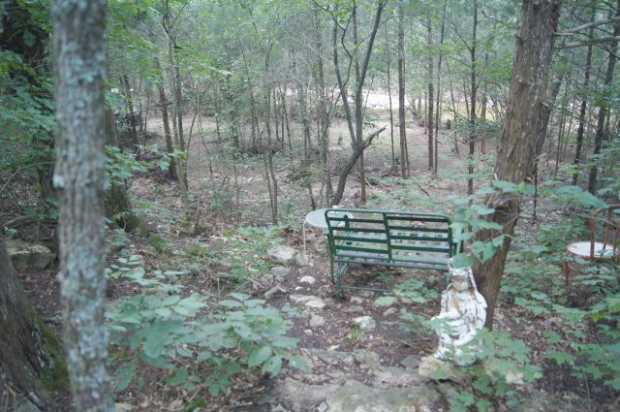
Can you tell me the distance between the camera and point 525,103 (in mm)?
3387

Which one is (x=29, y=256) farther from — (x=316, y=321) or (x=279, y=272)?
(x=316, y=321)

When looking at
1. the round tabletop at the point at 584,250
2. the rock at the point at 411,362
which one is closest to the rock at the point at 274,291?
the rock at the point at 411,362

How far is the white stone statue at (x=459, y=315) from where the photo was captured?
331 centimetres

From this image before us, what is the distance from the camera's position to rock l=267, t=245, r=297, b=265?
20.6ft

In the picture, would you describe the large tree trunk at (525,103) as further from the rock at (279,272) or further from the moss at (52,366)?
the moss at (52,366)

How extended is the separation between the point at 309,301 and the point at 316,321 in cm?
52

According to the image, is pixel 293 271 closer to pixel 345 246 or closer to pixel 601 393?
pixel 345 246

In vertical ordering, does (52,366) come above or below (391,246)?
below

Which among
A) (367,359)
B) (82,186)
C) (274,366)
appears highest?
(82,186)

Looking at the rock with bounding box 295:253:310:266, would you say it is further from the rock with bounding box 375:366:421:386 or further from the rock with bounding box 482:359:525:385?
the rock with bounding box 482:359:525:385

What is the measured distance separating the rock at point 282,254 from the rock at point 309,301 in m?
1.15

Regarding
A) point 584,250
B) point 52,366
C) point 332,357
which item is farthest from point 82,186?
point 584,250

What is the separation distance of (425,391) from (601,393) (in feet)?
4.93

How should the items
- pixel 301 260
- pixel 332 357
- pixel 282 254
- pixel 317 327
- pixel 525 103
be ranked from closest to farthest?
pixel 525 103
pixel 332 357
pixel 317 327
pixel 301 260
pixel 282 254
